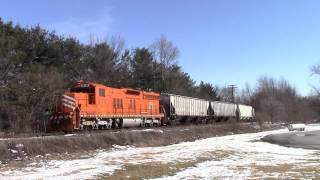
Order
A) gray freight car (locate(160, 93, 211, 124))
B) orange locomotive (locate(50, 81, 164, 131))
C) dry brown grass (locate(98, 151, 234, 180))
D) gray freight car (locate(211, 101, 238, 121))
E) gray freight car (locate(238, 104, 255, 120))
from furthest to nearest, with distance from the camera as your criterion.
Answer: gray freight car (locate(238, 104, 255, 120)) → gray freight car (locate(211, 101, 238, 121)) → gray freight car (locate(160, 93, 211, 124)) → orange locomotive (locate(50, 81, 164, 131)) → dry brown grass (locate(98, 151, 234, 180))

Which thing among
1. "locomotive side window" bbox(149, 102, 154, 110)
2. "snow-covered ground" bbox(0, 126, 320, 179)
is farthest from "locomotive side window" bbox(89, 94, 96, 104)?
"locomotive side window" bbox(149, 102, 154, 110)

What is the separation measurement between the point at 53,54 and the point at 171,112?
13795 mm

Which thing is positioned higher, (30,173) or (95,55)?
(95,55)

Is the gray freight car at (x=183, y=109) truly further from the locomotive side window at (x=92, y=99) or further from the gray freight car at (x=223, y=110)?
the locomotive side window at (x=92, y=99)

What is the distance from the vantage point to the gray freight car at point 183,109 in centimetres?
5256

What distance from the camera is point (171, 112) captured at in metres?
52.7

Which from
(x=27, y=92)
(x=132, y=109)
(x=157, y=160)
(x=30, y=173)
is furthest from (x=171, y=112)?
(x=30, y=173)

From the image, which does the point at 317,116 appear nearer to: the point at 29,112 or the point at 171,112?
the point at 171,112

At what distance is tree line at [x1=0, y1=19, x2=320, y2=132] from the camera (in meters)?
37.0

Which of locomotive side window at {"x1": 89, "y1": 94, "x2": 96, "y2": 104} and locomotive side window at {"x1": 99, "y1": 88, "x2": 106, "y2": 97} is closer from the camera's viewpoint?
locomotive side window at {"x1": 89, "y1": 94, "x2": 96, "y2": 104}

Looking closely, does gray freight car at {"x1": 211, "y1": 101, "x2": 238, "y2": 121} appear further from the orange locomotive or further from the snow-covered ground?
the snow-covered ground

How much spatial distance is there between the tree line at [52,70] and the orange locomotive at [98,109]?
205 centimetres

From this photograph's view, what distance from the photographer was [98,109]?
3550cm

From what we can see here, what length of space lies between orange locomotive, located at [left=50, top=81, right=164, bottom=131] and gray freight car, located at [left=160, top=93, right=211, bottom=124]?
7.66m
